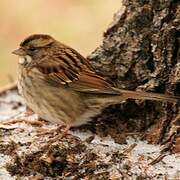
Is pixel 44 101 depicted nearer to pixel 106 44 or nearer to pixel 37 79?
pixel 37 79

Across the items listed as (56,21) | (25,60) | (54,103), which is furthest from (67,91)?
(56,21)

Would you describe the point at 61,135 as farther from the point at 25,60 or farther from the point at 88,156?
the point at 25,60

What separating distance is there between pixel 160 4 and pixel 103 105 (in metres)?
0.79

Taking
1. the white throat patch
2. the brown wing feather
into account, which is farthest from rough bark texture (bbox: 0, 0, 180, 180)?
the white throat patch

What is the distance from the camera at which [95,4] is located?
9688 mm

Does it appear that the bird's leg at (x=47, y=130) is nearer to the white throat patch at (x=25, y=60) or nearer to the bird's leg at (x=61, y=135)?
the bird's leg at (x=61, y=135)

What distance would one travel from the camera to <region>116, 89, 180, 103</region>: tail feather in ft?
15.6

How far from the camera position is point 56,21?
31.5 feet

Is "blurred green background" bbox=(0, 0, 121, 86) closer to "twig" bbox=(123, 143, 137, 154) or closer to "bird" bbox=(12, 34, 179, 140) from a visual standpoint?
"bird" bbox=(12, 34, 179, 140)

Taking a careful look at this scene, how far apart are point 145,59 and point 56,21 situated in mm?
4661

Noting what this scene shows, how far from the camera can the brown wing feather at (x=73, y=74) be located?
5156 mm

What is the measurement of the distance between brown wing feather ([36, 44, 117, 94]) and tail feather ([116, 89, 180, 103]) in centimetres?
15

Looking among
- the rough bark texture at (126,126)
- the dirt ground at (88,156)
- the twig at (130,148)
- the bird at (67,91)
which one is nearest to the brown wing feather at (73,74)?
the bird at (67,91)

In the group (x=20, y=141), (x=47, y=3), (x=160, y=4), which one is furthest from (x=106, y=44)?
(x=47, y=3)
